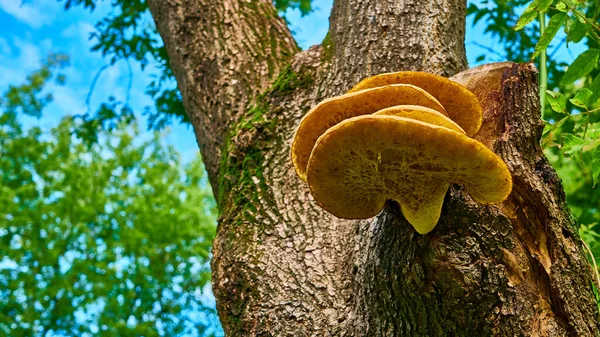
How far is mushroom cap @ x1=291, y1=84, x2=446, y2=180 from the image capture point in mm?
1292

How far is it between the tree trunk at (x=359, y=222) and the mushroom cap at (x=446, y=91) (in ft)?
0.34

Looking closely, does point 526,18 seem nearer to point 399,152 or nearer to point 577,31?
point 577,31

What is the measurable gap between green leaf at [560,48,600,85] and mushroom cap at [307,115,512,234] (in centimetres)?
103

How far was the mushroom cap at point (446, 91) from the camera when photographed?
1.43m

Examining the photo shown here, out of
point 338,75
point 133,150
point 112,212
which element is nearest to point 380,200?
point 338,75

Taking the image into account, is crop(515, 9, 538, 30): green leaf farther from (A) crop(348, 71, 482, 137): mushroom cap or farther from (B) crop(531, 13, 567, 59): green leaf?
(A) crop(348, 71, 482, 137): mushroom cap

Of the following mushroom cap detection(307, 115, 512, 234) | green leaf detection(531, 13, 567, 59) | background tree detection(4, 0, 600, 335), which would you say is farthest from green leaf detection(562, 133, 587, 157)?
mushroom cap detection(307, 115, 512, 234)

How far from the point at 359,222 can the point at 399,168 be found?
687mm

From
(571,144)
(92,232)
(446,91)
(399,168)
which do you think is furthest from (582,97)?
(92,232)

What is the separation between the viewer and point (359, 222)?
1923 mm

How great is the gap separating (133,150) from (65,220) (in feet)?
11.4

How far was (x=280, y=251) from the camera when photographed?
6.88ft

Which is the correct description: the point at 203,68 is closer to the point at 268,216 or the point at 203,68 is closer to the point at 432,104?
the point at 268,216

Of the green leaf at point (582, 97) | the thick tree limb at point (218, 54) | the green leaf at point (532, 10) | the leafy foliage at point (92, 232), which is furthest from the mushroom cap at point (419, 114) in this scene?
the leafy foliage at point (92, 232)
